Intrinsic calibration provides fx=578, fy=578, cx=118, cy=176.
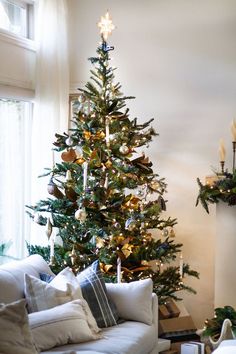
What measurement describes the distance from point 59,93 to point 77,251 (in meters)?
1.70

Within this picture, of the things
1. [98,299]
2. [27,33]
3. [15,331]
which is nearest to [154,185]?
[98,299]

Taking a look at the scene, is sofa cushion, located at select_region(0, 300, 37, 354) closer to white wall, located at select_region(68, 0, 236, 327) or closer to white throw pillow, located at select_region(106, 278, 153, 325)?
white throw pillow, located at select_region(106, 278, 153, 325)

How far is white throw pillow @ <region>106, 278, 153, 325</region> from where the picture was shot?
163 inches

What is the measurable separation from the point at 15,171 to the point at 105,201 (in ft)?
4.20

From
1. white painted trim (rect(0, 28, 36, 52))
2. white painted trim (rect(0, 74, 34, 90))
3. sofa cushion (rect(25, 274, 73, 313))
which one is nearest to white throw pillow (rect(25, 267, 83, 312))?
sofa cushion (rect(25, 274, 73, 313))

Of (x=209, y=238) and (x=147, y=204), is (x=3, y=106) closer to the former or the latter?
(x=147, y=204)

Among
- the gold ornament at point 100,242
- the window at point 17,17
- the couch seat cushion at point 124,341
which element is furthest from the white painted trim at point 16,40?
the couch seat cushion at point 124,341

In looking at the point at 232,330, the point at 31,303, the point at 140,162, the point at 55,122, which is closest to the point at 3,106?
the point at 55,122

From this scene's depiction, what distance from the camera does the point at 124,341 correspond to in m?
3.70

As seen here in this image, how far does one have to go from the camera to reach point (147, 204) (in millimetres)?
4926

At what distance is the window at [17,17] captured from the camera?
5309 mm

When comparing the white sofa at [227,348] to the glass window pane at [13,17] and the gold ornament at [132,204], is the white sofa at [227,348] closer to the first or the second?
the gold ornament at [132,204]

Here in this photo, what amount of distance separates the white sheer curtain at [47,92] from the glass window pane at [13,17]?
141 mm

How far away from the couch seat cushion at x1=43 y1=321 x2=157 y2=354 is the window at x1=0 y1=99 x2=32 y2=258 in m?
1.83
